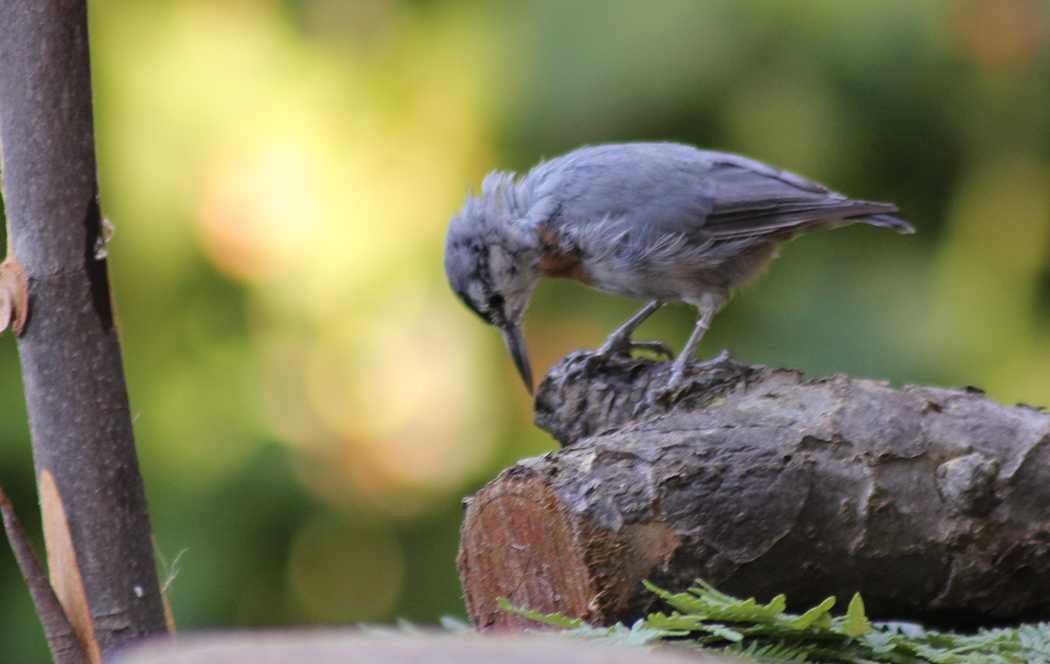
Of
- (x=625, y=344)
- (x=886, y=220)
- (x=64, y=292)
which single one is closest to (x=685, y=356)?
(x=625, y=344)

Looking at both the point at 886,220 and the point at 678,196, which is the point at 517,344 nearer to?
the point at 678,196

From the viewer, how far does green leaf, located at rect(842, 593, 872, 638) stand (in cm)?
161

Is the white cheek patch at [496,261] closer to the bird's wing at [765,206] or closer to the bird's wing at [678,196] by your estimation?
the bird's wing at [678,196]

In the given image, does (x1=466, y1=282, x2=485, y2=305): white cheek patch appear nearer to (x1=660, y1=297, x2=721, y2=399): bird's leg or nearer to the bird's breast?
the bird's breast

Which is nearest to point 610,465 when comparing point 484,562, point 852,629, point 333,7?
point 484,562

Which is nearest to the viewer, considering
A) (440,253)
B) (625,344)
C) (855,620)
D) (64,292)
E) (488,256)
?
(855,620)

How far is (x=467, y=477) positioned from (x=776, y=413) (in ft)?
7.13

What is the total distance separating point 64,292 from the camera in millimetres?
1866

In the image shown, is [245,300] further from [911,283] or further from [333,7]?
[911,283]

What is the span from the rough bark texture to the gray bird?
1.23m

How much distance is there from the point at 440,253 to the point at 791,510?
242 centimetres

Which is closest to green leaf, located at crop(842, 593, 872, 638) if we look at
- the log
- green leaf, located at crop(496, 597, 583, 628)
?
the log

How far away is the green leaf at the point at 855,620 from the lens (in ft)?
5.30

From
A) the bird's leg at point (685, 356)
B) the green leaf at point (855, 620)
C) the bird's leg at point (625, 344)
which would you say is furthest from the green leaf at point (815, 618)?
the bird's leg at point (625, 344)
